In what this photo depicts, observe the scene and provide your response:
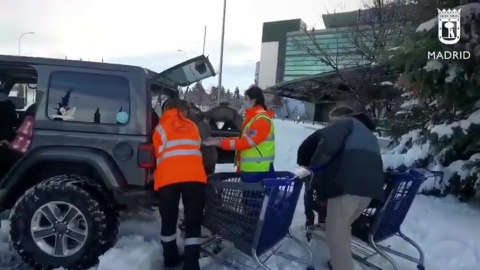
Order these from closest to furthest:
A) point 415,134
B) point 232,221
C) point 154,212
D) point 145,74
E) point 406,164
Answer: point 232,221 → point 145,74 → point 154,212 → point 406,164 → point 415,134

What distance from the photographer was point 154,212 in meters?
5.41

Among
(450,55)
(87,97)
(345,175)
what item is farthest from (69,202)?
(450,55)

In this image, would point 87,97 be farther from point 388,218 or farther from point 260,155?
point 388,218

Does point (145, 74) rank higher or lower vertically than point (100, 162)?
higher

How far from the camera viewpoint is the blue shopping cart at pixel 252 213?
3363mm

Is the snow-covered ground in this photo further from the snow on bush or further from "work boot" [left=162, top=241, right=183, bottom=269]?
the snow on bush

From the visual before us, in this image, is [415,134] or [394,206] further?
[415,134]

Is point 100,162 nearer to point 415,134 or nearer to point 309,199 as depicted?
point 309,199

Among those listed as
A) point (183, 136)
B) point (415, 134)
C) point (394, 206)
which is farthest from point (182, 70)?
point (415, 134)

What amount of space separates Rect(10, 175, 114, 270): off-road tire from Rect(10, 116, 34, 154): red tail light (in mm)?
390

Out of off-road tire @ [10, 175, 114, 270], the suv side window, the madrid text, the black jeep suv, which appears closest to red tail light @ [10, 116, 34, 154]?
the black jeep suv

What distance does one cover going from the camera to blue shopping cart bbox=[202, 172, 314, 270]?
3.36m

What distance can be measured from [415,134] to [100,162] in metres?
5.82

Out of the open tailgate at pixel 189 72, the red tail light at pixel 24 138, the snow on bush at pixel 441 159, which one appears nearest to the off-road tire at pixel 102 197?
the red tail light at pixel 24 138
